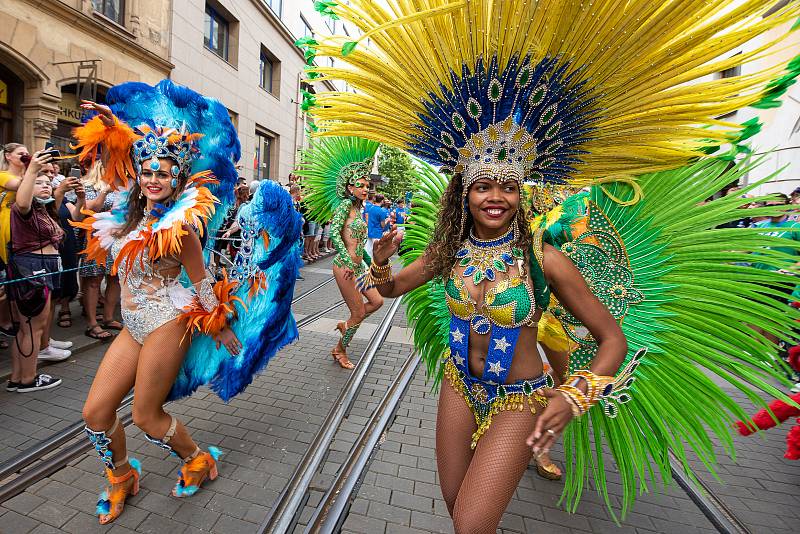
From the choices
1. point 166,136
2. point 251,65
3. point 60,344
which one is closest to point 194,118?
point 166,136

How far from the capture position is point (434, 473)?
3.24 m

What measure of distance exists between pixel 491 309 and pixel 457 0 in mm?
1398

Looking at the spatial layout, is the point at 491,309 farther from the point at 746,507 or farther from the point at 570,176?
the point at 746,507

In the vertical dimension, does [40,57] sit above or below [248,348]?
above

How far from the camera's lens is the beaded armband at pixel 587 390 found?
5.29 feet

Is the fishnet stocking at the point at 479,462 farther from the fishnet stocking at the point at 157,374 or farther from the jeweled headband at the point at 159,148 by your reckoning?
the jeweled headband at the point at 159,148

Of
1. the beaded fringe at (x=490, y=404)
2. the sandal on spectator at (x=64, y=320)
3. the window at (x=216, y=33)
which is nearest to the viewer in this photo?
the beaded fringe at (x=490, y=404)

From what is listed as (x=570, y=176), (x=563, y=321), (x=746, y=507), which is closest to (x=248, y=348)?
(x=563, y=321)

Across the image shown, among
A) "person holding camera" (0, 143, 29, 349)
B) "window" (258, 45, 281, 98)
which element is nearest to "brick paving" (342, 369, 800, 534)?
"person holding camera" (0, 143, 29, 349)

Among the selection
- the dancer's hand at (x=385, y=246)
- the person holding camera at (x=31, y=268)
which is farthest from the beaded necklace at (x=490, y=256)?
the person holding camera at (x=31, y=268)

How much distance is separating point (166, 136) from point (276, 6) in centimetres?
2160

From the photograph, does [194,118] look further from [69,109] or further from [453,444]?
[69,109]

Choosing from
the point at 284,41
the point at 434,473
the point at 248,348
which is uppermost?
the point at 284,41

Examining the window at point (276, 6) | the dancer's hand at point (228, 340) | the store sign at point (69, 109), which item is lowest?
the dancer's hand at point (228, 340)
